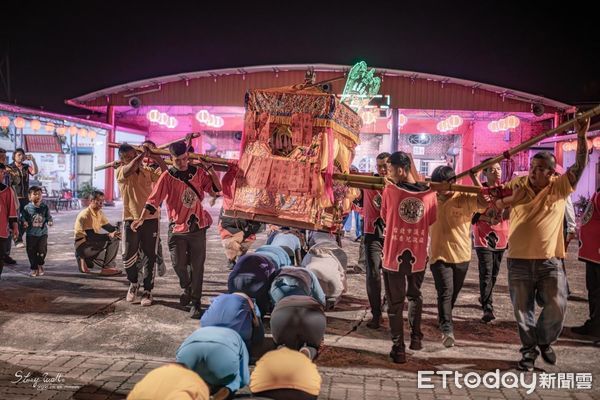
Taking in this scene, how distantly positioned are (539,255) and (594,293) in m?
1.85

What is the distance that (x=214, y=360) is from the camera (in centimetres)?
346

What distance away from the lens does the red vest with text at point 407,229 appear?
4.73 m

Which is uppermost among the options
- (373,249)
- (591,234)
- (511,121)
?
(511,121)

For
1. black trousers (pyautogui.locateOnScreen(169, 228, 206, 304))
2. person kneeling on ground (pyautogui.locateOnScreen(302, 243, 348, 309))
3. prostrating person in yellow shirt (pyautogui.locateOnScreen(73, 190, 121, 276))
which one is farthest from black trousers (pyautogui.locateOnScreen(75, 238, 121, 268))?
person kneeling on ground (pyautogui.locateOnScreen(302, 243, 348, 309))

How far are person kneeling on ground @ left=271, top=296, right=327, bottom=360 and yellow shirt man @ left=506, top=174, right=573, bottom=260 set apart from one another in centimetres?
211

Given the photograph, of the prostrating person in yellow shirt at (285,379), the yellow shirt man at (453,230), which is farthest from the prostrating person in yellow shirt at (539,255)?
the prostrating person in yellow shirt at (285,379)

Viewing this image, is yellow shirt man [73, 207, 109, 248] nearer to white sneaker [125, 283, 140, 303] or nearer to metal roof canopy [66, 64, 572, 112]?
white sneaker [125, 283, 140, 303]

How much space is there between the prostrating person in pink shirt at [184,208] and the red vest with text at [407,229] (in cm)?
265

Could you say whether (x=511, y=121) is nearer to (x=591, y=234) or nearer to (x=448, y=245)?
(x=591, y=234)

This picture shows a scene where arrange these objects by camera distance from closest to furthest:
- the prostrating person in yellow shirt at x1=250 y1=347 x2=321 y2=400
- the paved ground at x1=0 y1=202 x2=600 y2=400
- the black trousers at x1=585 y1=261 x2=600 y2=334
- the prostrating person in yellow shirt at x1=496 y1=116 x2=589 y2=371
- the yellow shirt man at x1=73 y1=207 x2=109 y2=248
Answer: the prostrating person in yellow shirt at x1=250 y1=347 x2=321 y2=400
the paved ground at x1=0 y1=202 x2=600 y2=400
the prostrating person in yellow shirt at x1=496 y1=116 x2=589 y2=371
the black trousers at x1=585 y1=261 x2=600 y2=334
the yellow shirt man at x1=73 y1=207 x2=109 y2=248

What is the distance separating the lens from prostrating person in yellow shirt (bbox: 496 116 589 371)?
461 cm

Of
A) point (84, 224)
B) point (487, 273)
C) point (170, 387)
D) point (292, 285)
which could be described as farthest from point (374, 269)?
point (84, 224)

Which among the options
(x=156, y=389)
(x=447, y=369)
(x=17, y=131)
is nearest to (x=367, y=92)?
(x=447, y=369)

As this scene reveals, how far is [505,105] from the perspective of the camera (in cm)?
2214
